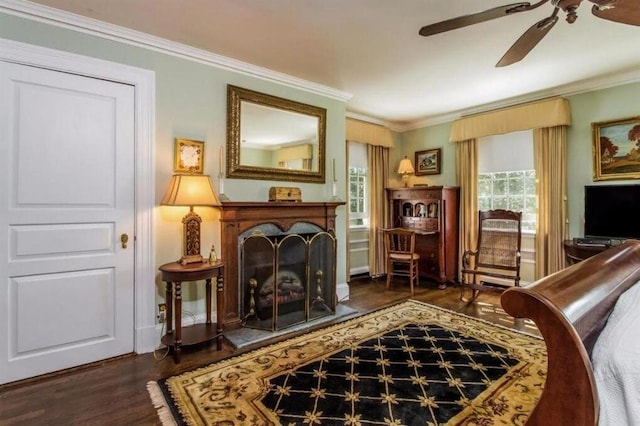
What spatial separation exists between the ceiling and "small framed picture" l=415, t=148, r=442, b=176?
1.20m

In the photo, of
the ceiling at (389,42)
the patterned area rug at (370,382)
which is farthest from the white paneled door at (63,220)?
the patterned area rug at (370,382)

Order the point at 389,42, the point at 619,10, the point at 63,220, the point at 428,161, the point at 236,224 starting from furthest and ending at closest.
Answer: the point at 428,161 < the point at 236,224 < the point at 389,42 < the point at 63,220 < the point at 619,10

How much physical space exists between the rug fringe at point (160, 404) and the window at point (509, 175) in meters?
4.45

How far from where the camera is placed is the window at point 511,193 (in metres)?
4.20

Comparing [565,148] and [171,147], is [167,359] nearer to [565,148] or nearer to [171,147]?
[171,147]

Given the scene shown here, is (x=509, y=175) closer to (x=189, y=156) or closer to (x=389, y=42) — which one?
(x=389, y=42)

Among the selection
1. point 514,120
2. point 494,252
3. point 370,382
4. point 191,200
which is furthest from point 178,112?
point 514,120

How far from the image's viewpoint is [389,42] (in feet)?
8.77

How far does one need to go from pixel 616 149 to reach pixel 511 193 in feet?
3.86

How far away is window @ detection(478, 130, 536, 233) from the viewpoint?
165 inches

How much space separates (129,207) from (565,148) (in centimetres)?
469

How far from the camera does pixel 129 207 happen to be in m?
2.54

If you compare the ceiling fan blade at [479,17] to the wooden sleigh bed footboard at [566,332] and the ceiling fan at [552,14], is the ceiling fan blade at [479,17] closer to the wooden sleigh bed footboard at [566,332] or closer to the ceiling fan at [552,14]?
the ceiling fan at [552,14]

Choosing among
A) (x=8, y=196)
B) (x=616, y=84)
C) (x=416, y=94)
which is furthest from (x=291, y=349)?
(x=616, y=84)
